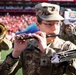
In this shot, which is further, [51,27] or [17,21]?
[17,21]

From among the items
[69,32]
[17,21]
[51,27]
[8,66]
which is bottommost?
[17,21]

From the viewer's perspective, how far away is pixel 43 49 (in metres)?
2.40

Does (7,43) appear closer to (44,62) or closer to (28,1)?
(44,62)

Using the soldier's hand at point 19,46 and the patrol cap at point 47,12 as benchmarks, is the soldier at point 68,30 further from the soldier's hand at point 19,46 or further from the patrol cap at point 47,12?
the soldier's hand at point 19,46

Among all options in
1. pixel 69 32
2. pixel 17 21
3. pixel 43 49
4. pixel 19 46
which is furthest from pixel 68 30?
pixel 17 21

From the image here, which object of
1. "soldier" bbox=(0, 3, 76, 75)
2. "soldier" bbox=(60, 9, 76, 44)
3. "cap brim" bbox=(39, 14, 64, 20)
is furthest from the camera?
"soldier" bbox=(60, 9, 76, 44)

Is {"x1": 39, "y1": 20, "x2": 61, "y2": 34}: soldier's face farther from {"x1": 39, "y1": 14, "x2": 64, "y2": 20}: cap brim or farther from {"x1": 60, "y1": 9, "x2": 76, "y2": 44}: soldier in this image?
{"x1": 60, "y1": 9, "x2": 76, "y2": 44}: soldier

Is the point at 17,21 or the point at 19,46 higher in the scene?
the point at 19,46

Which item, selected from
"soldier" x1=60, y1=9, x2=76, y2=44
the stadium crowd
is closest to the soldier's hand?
"soldier" x1=60, y1=9, x2=76, y2=44

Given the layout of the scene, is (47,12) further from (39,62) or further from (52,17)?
(39,62)

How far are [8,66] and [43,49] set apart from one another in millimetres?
387

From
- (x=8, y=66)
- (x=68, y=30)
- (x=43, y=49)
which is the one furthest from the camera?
(x=68, y=30)

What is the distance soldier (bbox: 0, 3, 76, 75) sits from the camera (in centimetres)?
247

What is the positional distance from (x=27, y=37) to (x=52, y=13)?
0.35 meters
